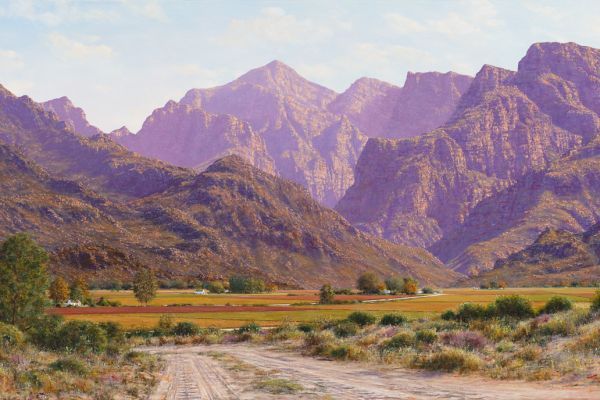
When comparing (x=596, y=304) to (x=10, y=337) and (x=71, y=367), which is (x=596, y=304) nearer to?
(x=71, y=367)

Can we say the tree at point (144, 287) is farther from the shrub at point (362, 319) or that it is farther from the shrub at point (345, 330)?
the shrub at point (345, 330)

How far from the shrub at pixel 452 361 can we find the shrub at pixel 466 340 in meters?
3.96

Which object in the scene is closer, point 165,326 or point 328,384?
point 328,384

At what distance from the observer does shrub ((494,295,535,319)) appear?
5020cm

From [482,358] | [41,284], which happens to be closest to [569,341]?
[482,358]

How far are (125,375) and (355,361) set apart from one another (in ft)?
48.2

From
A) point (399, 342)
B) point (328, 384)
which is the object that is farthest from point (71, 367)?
point (399, 342)

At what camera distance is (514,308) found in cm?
5053

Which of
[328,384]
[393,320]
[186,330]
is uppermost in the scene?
[328,384]

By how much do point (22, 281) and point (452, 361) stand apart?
162 feet

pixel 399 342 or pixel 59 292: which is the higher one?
pixel 399 342

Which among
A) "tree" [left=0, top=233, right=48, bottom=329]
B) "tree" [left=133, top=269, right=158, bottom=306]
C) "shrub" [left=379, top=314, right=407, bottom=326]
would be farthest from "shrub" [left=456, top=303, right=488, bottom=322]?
"tree" [left=133, top=269, right=158, bottom=306]

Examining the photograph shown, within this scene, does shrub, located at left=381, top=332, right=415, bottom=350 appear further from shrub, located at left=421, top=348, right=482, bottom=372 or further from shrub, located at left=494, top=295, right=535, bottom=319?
shrub, located at left=494, top=295, right=535, bottom=319

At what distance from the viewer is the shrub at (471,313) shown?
53.1 meters
